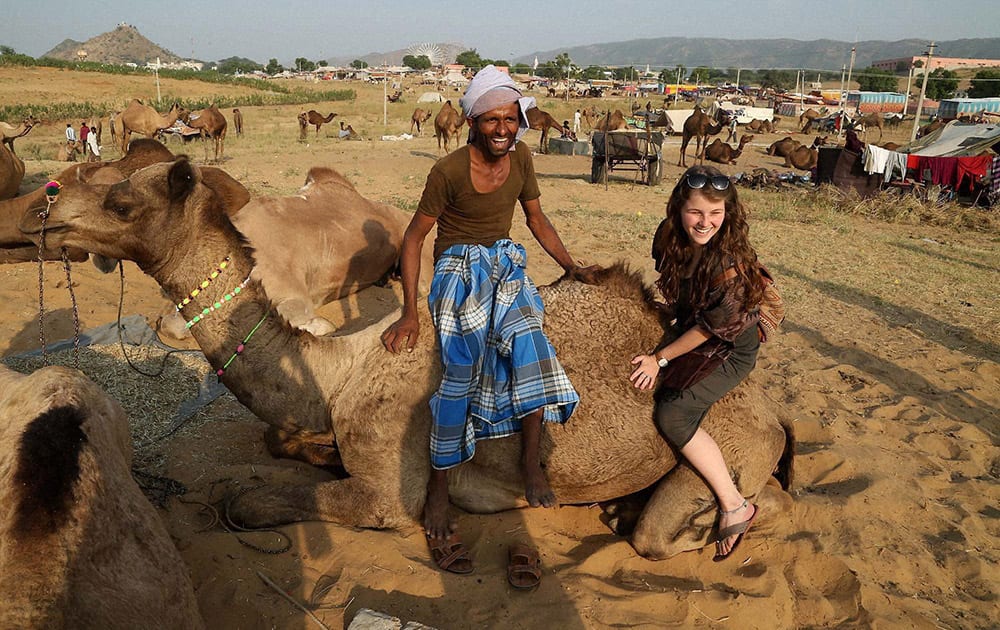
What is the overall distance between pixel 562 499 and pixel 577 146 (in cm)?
2610

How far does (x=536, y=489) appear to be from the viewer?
348 cm

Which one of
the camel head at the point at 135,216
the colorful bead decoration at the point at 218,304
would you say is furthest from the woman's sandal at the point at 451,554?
the camel head at the point at 135,216

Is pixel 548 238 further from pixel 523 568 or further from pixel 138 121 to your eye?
pixel 138 121

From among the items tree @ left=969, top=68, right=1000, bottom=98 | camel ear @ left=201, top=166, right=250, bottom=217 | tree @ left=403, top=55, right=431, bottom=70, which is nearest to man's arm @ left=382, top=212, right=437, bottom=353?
camel ear @ left=201, top=166, right=250, bottom=217

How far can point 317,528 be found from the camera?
3715mm

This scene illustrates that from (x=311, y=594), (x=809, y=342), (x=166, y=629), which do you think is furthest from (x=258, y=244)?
(x=809, y=342)

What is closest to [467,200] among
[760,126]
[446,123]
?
[446,123]

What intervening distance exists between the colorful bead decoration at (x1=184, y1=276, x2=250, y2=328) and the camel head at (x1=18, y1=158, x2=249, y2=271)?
1.08 ft

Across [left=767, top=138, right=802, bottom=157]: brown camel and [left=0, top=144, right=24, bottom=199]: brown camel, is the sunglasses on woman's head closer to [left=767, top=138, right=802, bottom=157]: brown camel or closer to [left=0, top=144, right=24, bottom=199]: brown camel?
[left=0, top=144, right=24, bottom=199]: brown camel

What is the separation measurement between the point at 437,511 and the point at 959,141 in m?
20.4

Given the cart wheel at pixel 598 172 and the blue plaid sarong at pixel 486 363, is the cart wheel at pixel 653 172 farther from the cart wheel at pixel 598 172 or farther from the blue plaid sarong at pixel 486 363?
the blue plaid sarong at pixel 486 363

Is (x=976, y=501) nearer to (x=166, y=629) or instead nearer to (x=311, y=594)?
(x=311, y=594)

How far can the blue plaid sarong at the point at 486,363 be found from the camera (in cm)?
341

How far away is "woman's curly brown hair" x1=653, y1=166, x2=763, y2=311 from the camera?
3330 millimetres
